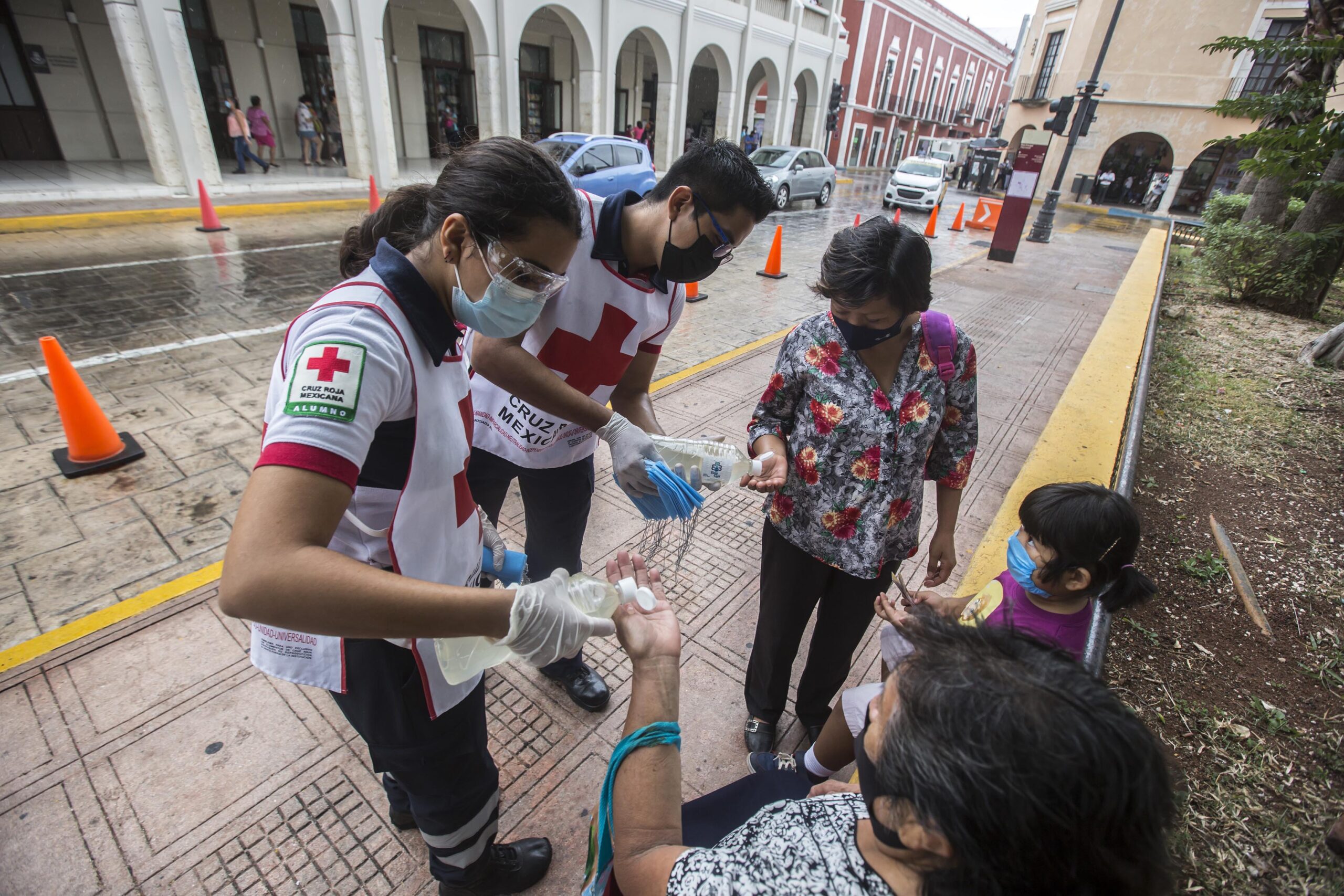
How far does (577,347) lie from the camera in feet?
7.13

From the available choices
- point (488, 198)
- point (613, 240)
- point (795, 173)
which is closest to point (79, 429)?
point (613, 240)

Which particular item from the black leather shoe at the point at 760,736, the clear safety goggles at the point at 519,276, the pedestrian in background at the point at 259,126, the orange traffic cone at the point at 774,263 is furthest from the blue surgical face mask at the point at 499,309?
the pedestrian in background at the point at 259,126

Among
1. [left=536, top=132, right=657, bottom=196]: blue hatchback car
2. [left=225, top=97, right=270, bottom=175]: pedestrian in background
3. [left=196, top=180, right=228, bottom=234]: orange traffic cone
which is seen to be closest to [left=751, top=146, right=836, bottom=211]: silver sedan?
[left=536, top=132, right=657, bottom=196]: blue hatchback car

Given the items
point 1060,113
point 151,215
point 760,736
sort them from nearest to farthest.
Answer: point 760,736 < point 151,215 < point 1060,113

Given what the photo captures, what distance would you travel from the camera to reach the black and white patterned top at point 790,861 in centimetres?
94

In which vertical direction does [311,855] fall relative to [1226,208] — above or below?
below

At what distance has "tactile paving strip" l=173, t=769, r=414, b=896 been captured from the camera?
190 centimetres

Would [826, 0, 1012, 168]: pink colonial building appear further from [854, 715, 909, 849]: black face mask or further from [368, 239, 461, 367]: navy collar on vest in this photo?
[854, 715, 909, 849]: black face mask

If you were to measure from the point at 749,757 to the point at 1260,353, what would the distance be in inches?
327

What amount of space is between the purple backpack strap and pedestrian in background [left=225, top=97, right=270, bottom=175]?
16.5m

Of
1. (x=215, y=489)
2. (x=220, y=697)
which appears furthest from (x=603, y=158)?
(x=220, y=697)

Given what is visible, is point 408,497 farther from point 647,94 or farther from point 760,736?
point 647,94

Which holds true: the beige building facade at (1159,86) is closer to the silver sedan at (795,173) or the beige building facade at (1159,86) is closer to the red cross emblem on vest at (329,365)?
the silver sedan at (795,173)

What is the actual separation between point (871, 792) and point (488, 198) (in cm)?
131
